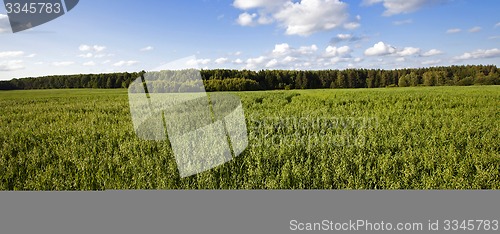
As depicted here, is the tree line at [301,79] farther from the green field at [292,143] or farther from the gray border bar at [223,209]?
the gray border bar at [223,209]

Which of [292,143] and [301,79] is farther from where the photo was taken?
[301,79]

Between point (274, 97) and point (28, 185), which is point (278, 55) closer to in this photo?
point (274, 97)

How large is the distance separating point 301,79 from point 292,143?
81 cm

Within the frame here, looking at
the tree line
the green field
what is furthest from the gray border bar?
the tree line

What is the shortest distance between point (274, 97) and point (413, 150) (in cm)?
159

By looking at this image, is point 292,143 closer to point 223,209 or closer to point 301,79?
point 301,79

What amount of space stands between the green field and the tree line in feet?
0.31

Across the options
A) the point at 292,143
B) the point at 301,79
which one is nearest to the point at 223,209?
the point at 292,143

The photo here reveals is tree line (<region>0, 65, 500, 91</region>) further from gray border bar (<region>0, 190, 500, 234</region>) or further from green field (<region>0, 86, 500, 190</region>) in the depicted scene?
gray border bar (<region>0, 190, 500, 234</region>)

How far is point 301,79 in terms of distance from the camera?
4066 mm

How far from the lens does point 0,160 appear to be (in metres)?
3.79

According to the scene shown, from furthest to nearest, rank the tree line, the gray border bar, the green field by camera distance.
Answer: the tree line
the green field
the gray border bar

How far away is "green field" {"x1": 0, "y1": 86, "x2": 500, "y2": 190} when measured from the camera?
3279 mm

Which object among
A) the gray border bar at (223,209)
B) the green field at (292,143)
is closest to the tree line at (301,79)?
the green field at (292,143)
